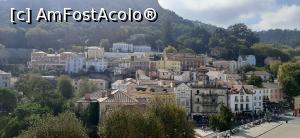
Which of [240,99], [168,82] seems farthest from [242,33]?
[240,99]

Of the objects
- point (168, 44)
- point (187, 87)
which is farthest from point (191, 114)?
point (168, 44)

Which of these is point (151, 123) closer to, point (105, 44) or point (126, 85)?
point (126, 85)

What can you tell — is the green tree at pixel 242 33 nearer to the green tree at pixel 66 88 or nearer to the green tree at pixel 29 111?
the green tree at pixel 66 88

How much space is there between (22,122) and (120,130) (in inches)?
780

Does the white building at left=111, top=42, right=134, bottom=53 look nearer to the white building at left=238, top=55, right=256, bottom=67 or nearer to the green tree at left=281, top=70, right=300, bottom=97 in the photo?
the white building at left=238, top=55, right=256, bottom=67

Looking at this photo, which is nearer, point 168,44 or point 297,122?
point 297,122

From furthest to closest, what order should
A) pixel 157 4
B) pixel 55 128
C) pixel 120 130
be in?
pixel 157 4 → pixel 120 130 → pixel 55 128

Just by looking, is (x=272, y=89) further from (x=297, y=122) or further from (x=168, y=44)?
(x=168, y=44)

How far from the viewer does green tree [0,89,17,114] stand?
68438 millimetres

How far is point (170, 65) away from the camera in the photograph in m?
99.3

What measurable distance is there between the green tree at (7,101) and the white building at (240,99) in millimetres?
25193

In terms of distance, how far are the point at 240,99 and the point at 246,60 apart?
46.8 meters

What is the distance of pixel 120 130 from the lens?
3600cm

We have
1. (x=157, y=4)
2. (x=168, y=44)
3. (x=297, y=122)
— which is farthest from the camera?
(x=157, y=4)
